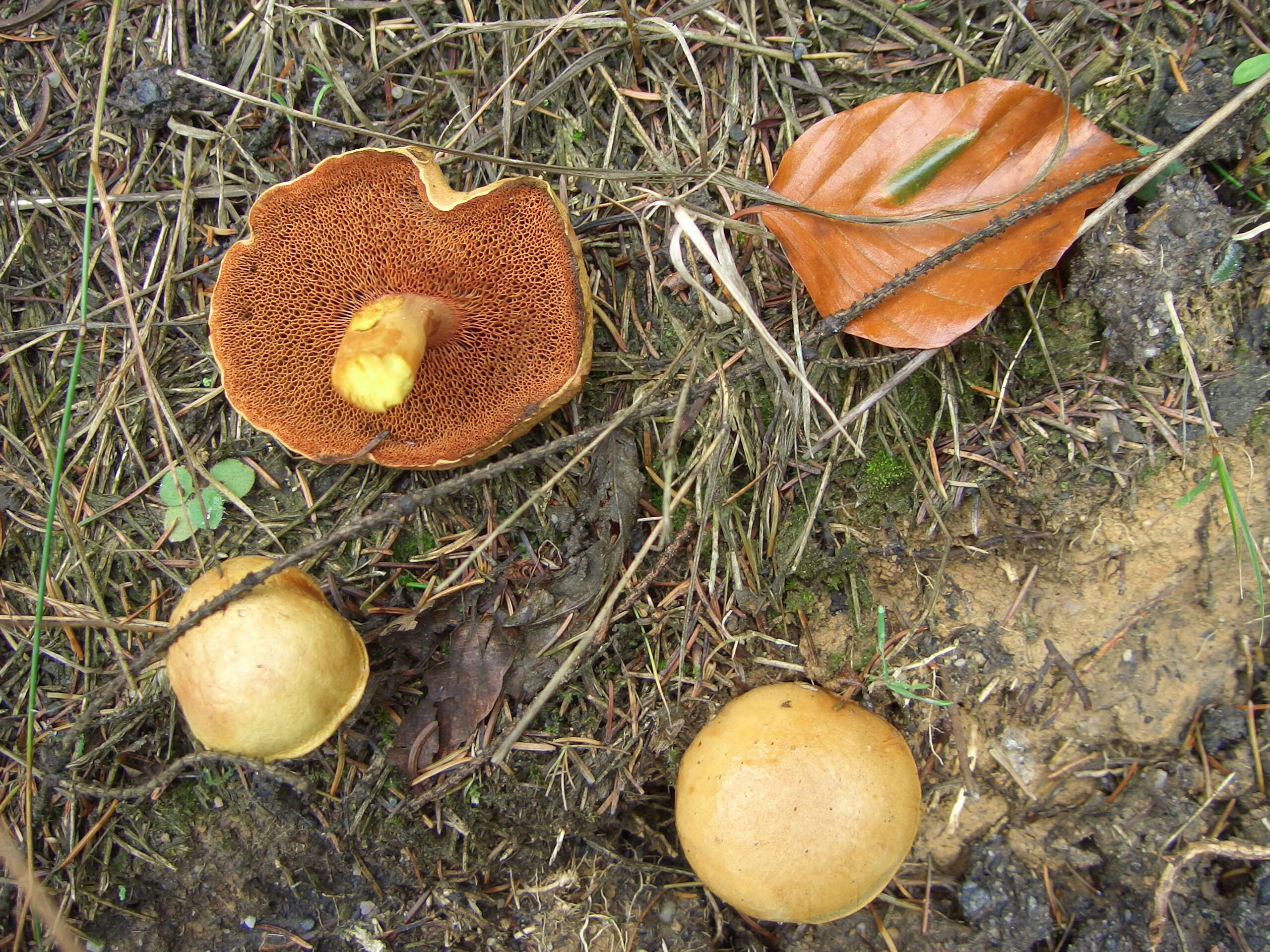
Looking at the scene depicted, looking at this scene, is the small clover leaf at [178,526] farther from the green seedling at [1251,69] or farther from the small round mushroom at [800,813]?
the green seedling at [1251,69]

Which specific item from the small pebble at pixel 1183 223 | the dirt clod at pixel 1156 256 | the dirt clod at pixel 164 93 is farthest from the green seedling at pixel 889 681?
the dirt clod at pixel 164 93

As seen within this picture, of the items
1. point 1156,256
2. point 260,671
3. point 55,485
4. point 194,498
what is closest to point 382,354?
point 260,671

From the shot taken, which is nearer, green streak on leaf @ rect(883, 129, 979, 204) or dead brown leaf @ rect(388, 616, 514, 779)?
green streak on leaf @ rect(883, 129, 979, 204)

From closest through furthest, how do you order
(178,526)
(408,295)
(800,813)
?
(800,813) → (408,295) → (178,526)

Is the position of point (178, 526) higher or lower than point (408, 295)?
lower

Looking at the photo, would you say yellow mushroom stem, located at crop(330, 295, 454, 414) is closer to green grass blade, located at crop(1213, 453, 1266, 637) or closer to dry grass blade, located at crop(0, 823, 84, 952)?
dry grass blade, located at crop(0, 823, 84, 952)

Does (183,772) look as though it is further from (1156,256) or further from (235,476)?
(1156,256)

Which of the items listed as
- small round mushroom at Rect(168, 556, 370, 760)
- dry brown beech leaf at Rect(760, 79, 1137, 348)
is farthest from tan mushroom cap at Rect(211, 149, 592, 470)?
dry brown beech leaf at Rect(760, 79, 1137, 348)
